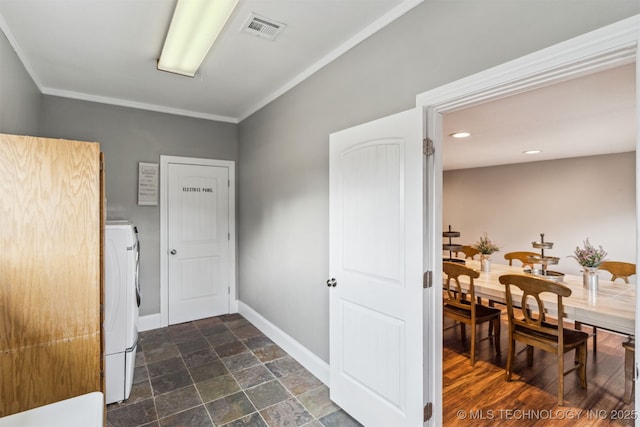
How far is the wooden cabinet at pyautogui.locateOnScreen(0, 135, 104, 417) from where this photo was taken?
159 cm

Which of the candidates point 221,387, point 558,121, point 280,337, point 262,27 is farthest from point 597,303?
point 262,27

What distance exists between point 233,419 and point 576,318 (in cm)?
273

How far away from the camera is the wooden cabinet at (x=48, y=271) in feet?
5.21

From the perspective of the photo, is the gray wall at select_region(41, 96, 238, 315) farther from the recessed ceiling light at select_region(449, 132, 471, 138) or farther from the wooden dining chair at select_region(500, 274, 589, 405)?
the wooden dining chair at select_region(500, 274, 589, 405)

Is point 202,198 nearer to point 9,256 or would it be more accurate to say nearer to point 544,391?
point 9,256

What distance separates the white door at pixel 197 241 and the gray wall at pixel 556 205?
16.7ft

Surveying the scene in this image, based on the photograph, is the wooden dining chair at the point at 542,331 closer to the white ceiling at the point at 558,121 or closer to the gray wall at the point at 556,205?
the white ceiling at the point at 558,121

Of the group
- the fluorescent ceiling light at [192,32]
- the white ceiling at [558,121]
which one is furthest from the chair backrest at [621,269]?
the fluorescent ceiling light at [192,32]

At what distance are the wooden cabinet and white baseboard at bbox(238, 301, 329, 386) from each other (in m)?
1.57

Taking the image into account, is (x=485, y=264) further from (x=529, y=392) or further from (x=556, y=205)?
(x=556, y=205)

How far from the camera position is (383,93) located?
2.05 metres

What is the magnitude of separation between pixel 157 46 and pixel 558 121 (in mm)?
3632

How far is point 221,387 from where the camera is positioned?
259cm

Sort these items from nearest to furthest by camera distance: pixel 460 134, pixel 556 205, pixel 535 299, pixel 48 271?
pixel 48 271 < pixel 535 299 < pixel 460 134 < pixel 556 205
